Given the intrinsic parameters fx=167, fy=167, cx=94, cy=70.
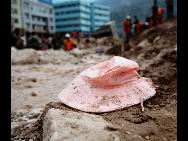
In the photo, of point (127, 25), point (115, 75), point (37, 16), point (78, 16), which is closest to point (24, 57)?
point (115, 75)

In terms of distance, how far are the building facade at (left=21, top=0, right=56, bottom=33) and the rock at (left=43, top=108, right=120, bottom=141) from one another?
3232 cm

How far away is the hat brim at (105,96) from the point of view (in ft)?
4.99

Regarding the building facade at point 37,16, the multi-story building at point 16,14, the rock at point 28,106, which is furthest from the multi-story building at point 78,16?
the rock at point 28,106

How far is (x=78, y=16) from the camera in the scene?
42.0 metres

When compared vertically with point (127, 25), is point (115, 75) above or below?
below

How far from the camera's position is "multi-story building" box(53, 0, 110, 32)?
1662 inches

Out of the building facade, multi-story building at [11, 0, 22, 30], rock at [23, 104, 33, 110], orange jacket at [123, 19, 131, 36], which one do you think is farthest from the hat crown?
the building facade

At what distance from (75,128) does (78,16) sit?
4339 centimetres

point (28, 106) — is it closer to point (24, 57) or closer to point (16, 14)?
point (24, 57)

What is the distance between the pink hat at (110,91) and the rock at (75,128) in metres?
0.22

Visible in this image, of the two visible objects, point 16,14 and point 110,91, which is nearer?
point 110,91

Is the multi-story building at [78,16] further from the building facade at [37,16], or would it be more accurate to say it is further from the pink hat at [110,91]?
the pink hat at [110,91]
